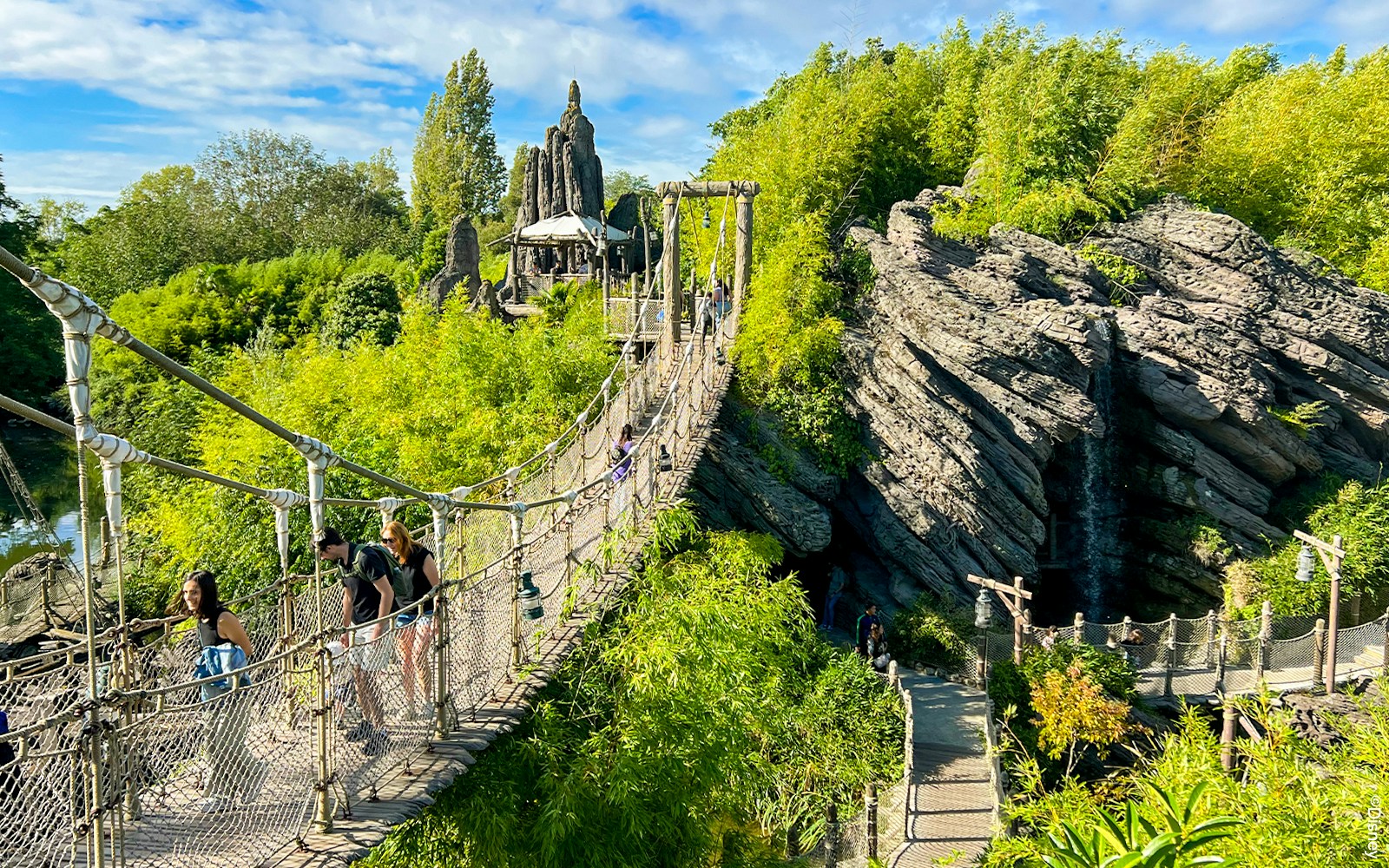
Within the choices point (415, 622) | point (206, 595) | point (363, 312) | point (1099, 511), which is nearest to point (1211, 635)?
point (1099, 511)

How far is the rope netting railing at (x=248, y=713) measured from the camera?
243cm

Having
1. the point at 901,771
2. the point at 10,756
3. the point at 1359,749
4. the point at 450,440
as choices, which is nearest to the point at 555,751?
the point at 10,756

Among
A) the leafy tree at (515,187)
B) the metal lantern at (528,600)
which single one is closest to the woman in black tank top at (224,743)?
the metal lantern at (528,600)

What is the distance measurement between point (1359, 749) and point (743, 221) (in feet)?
27.7

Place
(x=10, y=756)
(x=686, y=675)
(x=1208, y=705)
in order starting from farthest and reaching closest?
1. (x=1208, y=705)
2. (x=686, y=675)
3. (x=10, y=756)

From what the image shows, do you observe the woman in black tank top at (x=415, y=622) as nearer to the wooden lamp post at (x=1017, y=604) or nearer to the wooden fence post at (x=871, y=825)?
the wooden fence post at (x=871, y=825)

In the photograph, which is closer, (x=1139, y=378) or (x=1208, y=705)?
(x=1208, y=705)

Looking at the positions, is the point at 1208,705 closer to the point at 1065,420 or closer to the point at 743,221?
the point at 1065,420

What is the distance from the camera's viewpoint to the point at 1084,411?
10734 millimetres

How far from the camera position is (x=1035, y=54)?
1628 cm

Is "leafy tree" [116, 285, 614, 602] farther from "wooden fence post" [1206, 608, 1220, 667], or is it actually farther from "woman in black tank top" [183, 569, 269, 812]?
"wooden fence post" [1206, 608, 1220, 667]

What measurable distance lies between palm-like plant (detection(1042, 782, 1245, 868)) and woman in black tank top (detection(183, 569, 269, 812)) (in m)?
2.61

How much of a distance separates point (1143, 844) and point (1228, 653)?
867cm

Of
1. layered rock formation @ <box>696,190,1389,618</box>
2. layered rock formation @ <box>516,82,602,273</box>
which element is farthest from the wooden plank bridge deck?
layered rock formation @ <box>516,82,602,273</box>
